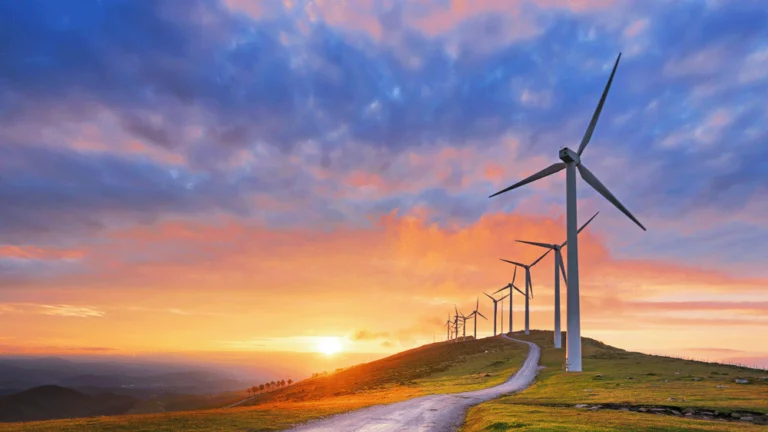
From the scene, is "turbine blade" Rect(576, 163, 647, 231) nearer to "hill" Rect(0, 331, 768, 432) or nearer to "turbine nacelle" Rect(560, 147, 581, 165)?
"turbine nacelle" Rect(560, 147, 581, 165)

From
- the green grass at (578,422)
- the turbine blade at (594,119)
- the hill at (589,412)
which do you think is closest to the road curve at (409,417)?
the hill at (589,412)

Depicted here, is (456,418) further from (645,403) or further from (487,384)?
(487,384)

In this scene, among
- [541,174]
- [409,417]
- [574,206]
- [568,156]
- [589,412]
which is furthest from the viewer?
[541,174]

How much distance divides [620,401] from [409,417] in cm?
2253

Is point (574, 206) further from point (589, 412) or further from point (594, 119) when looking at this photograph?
point (589, 412)

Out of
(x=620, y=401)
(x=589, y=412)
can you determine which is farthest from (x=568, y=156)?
(x=589, y=412)

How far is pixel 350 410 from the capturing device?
49938mm

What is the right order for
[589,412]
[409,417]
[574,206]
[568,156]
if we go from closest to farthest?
[589,412] → [409,417] → [574,206] → [568,156]

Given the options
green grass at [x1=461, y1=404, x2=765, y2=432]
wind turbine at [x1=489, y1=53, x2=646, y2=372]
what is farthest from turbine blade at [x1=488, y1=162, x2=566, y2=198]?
green grass at [x1=461, y1=404, x2=765, y2=432]

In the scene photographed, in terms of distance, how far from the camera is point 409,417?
43.8 m

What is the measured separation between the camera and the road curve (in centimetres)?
3866

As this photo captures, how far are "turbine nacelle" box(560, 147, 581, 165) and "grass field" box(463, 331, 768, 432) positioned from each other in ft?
131

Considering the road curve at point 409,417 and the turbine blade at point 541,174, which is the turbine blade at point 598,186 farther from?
the road curve at point 409,417

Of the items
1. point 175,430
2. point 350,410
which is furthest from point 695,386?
point 175,430
